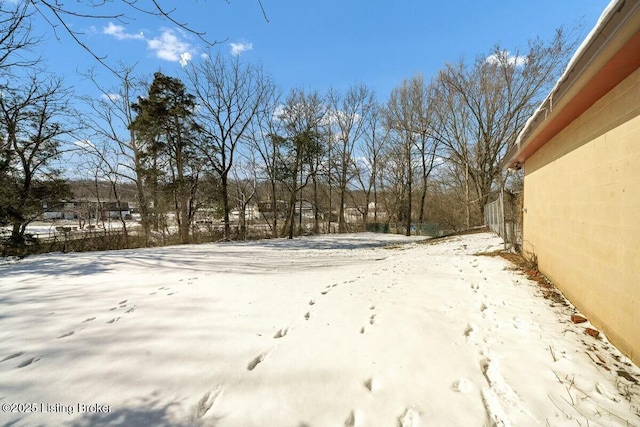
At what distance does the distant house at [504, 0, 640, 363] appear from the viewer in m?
1.93

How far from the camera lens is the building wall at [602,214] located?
2021 mm

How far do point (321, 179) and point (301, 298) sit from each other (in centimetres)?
1913

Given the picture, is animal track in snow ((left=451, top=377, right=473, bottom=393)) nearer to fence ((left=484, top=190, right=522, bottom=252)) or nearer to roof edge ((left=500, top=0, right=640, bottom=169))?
roof edge ((left=500, top=0, right=640, bottom=169))

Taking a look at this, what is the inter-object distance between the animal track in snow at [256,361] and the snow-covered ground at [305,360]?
13mm

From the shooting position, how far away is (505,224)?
6.41 metres

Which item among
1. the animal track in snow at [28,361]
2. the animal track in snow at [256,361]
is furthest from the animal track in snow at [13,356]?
the animal track in snow at [256,361]

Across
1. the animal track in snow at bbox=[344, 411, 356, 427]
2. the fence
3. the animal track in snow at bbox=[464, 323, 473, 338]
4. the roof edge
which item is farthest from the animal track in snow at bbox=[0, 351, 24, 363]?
the fence

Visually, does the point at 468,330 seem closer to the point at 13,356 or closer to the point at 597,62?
the point at 597,62

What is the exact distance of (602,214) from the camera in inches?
96.7

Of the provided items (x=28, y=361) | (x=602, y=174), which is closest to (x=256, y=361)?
(x=28, y=361)

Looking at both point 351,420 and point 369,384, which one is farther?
point 369,384

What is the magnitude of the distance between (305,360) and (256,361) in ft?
1.25

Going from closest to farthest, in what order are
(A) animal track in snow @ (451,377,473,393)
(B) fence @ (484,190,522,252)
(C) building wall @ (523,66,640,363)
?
(A) animal track in snow @ (451,377,473,393), (C) building wall @ (523,66,640,363), (B) fence @ (484,190,522,252)

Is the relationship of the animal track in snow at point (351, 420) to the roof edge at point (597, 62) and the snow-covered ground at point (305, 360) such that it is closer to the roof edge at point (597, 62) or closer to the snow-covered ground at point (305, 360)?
the snow-covered ground at point (305, 360)
